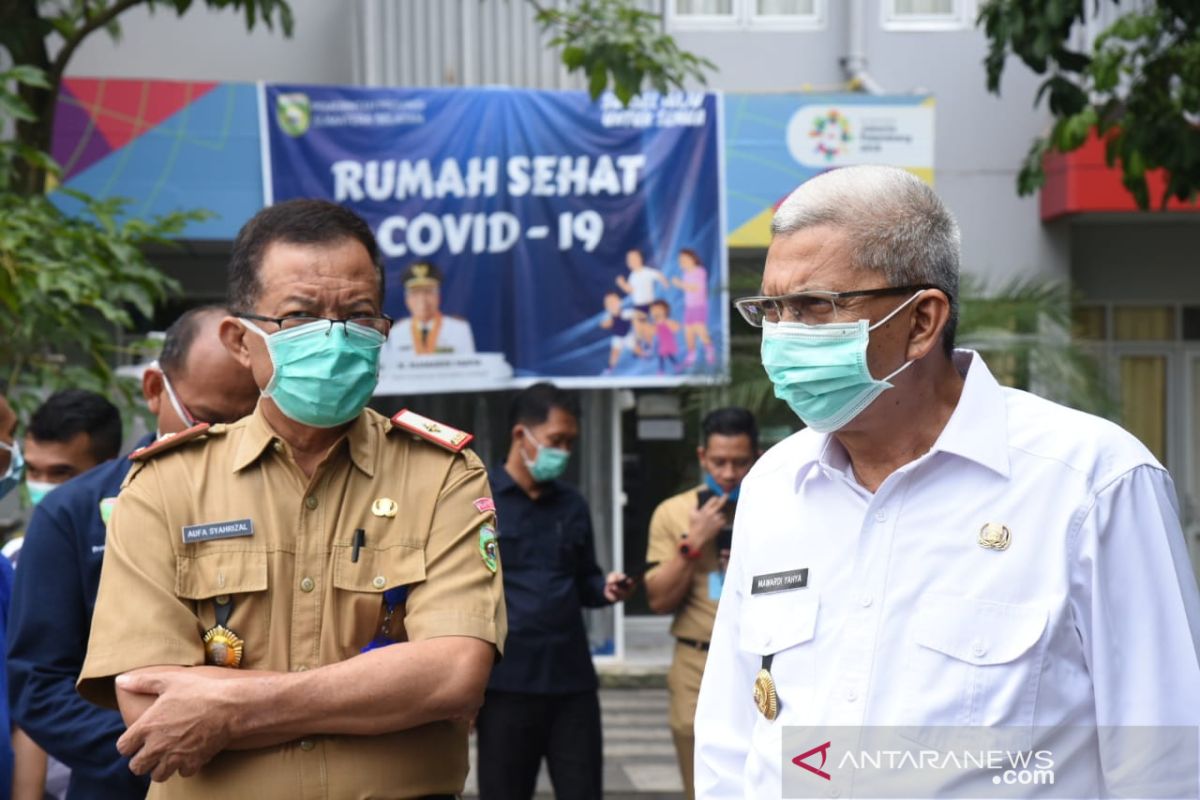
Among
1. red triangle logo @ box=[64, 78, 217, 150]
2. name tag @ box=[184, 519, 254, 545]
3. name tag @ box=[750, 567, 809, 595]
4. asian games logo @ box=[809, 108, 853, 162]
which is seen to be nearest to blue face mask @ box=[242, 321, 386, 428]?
name tag @ box=[184, 519, 254, 545]

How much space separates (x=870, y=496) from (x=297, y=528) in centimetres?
107

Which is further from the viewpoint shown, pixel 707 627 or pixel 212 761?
pixel 707 627

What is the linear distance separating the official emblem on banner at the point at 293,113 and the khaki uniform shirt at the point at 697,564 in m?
5.67

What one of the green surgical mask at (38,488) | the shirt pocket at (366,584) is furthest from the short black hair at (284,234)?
the green surgical mask at (38,488)

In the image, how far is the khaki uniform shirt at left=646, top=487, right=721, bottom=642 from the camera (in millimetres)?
5992

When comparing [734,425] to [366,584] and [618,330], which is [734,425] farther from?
[618,330]

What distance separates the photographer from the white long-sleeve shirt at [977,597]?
84.2 inches

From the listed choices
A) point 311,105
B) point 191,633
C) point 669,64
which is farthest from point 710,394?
point 191,633

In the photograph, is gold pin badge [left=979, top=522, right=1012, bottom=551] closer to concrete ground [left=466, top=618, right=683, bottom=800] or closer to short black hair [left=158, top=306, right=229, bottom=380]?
short black hair [left=158, top=306, right=229, bottom=380]

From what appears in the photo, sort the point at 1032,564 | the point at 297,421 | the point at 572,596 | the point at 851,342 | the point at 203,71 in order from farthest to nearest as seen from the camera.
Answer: the point at 203,71, the point at 572,596, the point at 297,421, the point at 851,342, the point at 1032,564

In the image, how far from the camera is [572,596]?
5918 mm

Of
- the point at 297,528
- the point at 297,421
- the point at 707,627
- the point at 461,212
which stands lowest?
the point at 707,627

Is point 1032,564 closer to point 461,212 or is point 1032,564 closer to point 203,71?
point 461,212

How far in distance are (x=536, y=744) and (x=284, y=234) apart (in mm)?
3345
